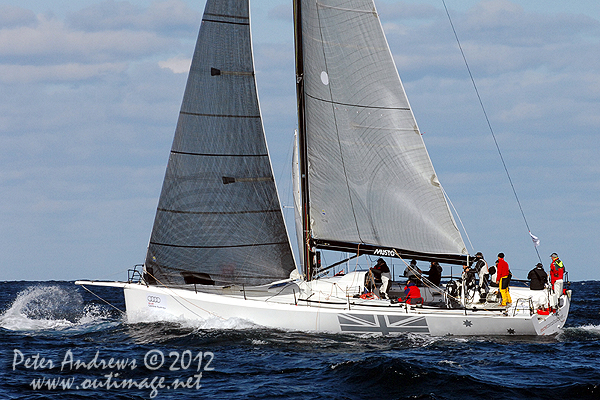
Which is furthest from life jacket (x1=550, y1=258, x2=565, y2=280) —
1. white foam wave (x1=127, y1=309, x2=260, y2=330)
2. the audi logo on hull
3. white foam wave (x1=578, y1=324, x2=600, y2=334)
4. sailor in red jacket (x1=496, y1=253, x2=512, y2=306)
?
the audi logo on hull

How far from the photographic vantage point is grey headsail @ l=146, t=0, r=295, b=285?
792 inches

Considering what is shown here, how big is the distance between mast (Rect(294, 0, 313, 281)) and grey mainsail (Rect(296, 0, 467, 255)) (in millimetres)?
168

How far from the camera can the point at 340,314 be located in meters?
18.5

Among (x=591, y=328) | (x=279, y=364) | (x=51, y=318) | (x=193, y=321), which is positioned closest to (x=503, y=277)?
(x=591, y=328)

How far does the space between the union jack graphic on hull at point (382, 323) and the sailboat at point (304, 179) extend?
3.76 ft

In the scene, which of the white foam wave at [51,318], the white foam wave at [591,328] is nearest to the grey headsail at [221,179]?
the white foam wave at [51,318]

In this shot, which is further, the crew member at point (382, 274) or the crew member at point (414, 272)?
the crew member at point (414, 272)

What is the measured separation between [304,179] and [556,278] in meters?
7.35

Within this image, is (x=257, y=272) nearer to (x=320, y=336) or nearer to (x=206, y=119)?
(x=320, y=336)

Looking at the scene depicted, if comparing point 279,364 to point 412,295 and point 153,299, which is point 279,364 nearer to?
point 412,295

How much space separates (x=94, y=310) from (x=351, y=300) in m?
13.8

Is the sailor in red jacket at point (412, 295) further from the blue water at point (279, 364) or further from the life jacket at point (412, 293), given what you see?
the blue water at point (279, 364)

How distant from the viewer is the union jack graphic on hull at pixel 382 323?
1833 cm

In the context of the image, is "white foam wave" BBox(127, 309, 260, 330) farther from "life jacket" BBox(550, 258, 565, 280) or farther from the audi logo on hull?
"life jacket" BBox(550, 258, 565, 280)
